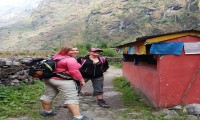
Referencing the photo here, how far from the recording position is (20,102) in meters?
8.40

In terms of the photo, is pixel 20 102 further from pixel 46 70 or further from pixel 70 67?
pixel 70 67

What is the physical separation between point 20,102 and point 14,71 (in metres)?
2.67

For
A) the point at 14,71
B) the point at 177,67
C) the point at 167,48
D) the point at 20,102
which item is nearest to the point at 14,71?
the point at 14,71

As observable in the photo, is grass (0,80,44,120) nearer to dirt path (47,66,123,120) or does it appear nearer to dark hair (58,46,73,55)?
dirt path (47,66,123,120)

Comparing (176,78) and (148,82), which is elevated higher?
(176,78)

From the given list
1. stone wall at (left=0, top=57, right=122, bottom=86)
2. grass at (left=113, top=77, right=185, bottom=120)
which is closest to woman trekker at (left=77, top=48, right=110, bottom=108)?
grass at (left=113, top=77, right=185, bottom=120)

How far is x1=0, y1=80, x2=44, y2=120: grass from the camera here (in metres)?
7.26

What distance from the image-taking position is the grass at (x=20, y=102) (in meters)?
7.26

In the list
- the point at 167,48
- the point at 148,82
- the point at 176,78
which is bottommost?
the point at 148,82

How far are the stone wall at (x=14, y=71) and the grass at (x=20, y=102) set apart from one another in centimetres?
40

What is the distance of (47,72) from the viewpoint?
621 cm

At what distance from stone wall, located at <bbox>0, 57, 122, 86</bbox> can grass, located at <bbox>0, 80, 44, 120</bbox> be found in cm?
40

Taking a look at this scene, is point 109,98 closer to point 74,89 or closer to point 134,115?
point 134,115

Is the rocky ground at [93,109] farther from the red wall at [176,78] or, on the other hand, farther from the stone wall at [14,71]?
the stone wall at [14,71]
